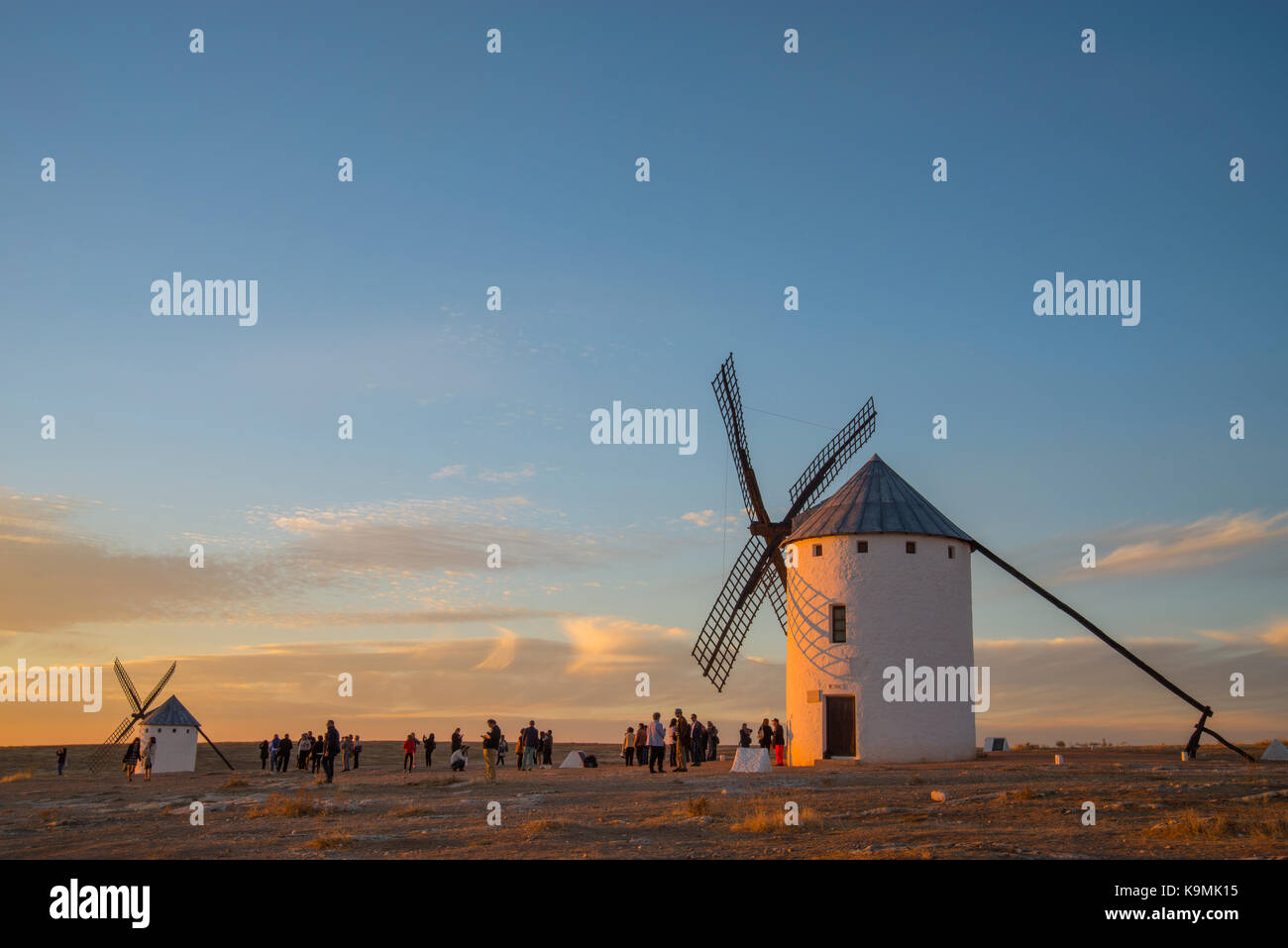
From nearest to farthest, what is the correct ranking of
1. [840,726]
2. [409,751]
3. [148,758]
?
1. [840,726]
2. [409,751]
3. [148,758]

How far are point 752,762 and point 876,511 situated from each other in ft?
31.7

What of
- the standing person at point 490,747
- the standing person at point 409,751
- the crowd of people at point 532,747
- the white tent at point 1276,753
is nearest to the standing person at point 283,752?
the crowd of people at point 532,747

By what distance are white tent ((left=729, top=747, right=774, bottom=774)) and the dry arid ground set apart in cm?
58

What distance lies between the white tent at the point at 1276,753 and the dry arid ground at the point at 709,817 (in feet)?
30.7

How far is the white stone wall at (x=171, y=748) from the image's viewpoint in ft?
152

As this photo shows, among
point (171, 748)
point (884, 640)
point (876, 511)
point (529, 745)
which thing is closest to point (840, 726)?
point (884, 640)

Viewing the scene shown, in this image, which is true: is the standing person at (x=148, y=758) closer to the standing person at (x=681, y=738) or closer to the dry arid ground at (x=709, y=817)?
the dry arid ground at (x=709, y=817)

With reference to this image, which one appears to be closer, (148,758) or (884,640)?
(884,640)

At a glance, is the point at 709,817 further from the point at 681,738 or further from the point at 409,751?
the point at 409,751

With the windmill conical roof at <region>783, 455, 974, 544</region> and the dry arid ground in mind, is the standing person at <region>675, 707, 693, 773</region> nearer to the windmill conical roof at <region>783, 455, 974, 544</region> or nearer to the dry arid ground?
the dry arid ground

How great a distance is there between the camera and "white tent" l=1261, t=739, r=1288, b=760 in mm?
37469

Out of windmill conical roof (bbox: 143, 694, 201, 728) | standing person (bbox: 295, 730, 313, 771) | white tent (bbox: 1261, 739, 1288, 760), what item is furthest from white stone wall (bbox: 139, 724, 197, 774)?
white tent (bbox: 1261, 739, 1288, 760)

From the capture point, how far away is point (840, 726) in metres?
34.0

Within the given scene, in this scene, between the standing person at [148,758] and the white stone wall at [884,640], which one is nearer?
the white stone wall at [884,640]
